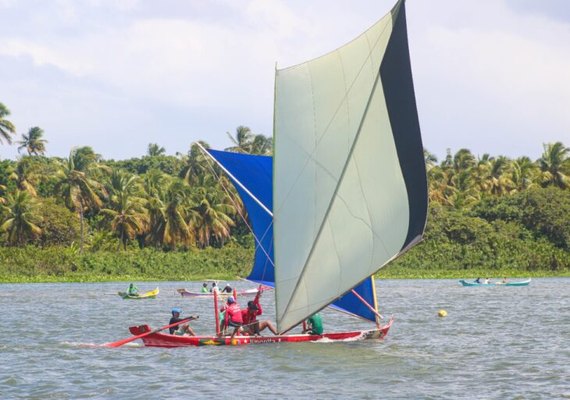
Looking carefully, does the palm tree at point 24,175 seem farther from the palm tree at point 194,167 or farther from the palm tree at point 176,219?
the palm tree at point 194,167

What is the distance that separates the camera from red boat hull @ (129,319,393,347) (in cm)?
3098

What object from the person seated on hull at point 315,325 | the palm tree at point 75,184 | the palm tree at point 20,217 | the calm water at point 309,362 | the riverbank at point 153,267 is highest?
the palm tree at point 75,184

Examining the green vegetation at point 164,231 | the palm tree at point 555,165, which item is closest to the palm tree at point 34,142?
the green vegetation at point 164,231

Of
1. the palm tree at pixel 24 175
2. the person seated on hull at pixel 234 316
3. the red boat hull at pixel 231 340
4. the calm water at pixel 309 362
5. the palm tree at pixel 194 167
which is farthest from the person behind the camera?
the palm tree at pixel 194 167

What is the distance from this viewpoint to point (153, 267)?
9106 cm

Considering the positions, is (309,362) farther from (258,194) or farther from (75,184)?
(75,184)

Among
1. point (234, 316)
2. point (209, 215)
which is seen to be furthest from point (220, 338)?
point (209, 215)

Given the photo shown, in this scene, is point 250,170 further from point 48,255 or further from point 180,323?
point 48,255

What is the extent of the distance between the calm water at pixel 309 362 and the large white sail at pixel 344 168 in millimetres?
2585

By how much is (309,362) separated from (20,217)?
6289 cm

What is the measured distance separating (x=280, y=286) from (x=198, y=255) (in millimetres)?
66000

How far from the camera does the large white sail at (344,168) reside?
2741cm

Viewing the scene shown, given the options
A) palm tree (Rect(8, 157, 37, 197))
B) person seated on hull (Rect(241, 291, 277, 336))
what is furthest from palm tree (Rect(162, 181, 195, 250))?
person seated on hull (Rect(241, 291, 277, 336))

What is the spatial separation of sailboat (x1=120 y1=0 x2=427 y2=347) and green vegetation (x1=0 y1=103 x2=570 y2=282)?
6165cm
